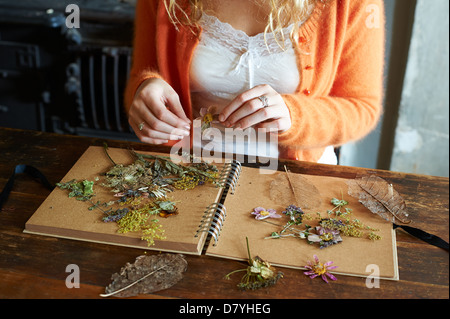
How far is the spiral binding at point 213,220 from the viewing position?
2.68ft

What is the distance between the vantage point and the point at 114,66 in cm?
221

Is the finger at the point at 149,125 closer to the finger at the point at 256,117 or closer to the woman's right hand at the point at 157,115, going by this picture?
the woman's right hand at the point at 157,115

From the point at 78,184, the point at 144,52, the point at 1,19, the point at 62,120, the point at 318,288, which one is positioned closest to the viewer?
the point at 318,288

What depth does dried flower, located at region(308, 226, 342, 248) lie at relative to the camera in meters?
0.80

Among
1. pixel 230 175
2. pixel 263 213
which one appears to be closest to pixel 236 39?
pixel 230 175

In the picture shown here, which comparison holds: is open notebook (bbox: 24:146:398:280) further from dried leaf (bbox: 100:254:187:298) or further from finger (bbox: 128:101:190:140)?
finger (bbox: 128:101:190:140)

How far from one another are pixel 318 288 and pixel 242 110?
44 cm

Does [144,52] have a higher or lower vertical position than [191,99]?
higher

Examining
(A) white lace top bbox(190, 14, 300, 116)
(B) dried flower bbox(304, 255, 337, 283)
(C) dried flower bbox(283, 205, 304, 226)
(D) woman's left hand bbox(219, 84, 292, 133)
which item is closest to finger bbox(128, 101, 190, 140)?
(D) woman's left hand bbox(219, 84, 292, 133)

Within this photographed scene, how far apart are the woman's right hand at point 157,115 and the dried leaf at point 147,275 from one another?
0.39 meters

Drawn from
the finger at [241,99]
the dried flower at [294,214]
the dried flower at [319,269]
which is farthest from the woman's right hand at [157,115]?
the dried flower at [319,269]

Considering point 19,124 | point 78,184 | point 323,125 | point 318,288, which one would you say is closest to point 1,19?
point 19,124

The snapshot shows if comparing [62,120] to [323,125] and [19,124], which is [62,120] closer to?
[19,124]

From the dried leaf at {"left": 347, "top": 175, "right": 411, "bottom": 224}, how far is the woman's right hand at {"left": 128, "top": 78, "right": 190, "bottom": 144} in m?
0.42
